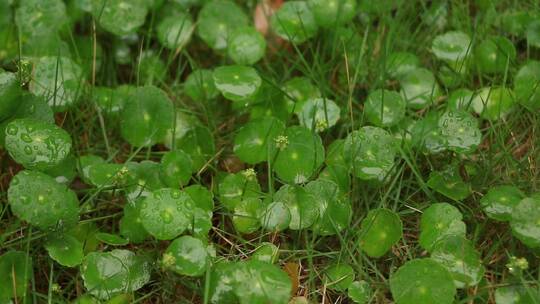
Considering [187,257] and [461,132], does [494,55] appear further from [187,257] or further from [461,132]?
[187,257]

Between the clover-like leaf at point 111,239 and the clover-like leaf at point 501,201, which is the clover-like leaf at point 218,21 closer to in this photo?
the clover-like leaf at point 111,239

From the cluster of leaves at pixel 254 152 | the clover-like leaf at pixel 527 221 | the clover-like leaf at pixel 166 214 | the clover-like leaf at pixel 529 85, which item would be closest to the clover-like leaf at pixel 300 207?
the cluster of leaves at pixel 254 152

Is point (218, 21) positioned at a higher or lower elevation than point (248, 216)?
higher

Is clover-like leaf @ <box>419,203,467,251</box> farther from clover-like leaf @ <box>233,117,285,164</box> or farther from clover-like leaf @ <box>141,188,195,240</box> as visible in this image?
clover-like leaf @ <box>141,188,195,240</box>

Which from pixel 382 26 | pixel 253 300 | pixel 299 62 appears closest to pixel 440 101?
pixel 382 26

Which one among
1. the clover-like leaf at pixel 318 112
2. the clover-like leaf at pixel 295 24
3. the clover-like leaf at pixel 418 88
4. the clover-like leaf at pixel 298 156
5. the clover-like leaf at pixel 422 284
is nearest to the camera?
the clover-like leaf at pixel 422 284

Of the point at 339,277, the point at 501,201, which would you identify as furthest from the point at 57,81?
the point at 501,201
